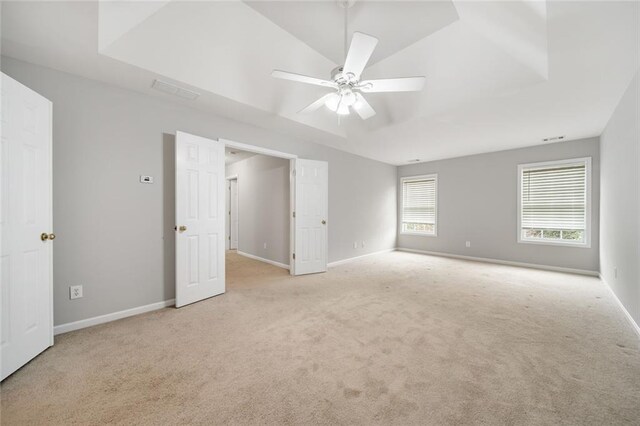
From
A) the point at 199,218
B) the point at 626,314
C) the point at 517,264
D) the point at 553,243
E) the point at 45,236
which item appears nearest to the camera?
the point at 45,236

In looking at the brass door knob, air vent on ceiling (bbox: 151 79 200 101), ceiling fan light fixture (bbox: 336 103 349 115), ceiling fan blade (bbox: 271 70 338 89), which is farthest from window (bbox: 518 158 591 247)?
the brass door knob

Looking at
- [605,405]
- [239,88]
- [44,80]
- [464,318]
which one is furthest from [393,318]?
[44,80]

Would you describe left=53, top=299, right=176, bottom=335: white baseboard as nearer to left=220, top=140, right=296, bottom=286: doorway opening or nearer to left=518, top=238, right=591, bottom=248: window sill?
left=220, top=140, right=296, bottom=286: doorway opening

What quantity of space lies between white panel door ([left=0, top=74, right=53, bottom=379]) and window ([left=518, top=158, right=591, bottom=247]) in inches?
286

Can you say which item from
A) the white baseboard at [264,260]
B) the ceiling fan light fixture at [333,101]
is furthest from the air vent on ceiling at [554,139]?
the white baseboard at [264,260]

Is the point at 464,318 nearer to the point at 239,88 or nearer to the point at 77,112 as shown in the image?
the point at 239,88

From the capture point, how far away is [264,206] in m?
5.66

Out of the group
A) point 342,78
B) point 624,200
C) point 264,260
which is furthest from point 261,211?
point 624,200

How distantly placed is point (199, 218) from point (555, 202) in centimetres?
647

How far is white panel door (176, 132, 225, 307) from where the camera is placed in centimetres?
300

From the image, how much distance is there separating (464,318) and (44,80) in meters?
4.85

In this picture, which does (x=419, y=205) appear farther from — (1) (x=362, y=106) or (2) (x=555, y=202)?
(1) (x=362, y=106)

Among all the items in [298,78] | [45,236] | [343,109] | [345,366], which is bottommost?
[345,366]

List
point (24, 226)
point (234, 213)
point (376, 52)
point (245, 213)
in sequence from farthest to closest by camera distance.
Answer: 1. point (234, 213)
2. point (245, 213)
3. point (376, 52)
4. point (24, 226)
